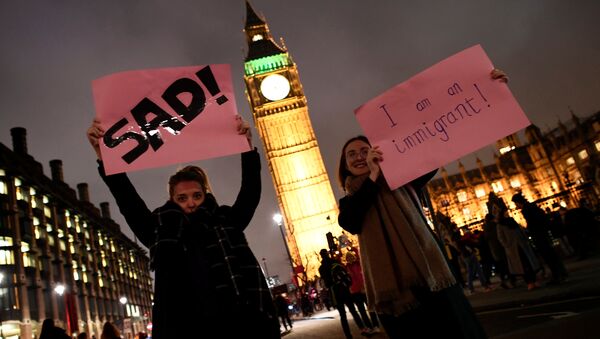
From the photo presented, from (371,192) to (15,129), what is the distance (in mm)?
53708

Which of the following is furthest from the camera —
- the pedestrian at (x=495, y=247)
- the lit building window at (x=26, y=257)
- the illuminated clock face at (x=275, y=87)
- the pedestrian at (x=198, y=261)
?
the illuminated clock face at (x=275, y=87)

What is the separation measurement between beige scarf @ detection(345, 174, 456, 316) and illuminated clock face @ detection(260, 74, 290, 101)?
6236cm

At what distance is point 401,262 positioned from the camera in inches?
119

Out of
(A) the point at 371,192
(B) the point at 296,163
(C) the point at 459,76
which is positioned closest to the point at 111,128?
(A) the point at 371,192

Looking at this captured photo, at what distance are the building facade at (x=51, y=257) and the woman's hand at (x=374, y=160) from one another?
87.6 feet

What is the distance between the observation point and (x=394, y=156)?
3.28 meters

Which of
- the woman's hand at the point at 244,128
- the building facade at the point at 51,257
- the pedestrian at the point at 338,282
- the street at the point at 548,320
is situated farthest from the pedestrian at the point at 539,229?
the building facade at the point at 51,257

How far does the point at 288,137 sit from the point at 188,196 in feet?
204

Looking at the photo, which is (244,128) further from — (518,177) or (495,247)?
(518,177)

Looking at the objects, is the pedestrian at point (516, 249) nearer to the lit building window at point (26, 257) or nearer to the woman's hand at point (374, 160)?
the woman's hand at point (374, 160)

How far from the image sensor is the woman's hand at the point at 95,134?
3.21 m

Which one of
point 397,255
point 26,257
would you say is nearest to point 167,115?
point 397,255

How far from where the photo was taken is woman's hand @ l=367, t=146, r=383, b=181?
3.21 m

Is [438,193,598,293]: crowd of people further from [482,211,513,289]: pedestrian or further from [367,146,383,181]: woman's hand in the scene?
[367,146,383,181]: woman's hand
